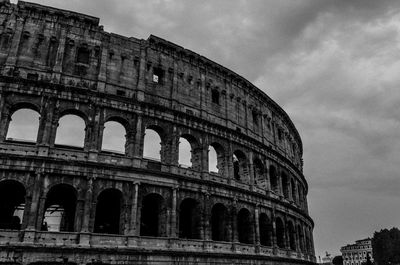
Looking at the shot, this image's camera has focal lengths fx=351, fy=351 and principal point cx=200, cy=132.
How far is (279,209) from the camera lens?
2755cm

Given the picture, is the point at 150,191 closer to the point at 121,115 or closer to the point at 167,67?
the point at 121,115

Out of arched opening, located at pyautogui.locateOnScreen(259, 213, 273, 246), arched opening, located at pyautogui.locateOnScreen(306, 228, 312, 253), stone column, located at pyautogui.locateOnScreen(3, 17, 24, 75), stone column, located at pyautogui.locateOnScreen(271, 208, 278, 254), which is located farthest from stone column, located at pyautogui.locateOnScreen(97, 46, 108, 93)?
arched opening, located at pyautogui.locateOnScreen(306, 228, 312, 253)

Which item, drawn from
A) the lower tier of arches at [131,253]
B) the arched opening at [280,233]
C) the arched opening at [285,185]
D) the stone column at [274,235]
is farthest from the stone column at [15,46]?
the arched opening at [285,185]

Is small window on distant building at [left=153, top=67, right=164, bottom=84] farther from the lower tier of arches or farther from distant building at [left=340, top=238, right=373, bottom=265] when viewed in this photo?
distant building at [left=340, top=238, right=373, bottom=265]

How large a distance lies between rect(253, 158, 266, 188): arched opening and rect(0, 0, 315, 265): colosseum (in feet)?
0.55

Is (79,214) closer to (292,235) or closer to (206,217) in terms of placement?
(206,217)

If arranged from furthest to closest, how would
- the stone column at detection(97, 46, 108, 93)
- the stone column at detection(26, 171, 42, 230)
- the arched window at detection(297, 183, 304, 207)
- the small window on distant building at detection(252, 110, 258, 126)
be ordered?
the arched window at detection(297, 183, 304, 207) → the small window on distant building at detection(252, 110, 258, 126) → the stone column at detection(97, 46, 108, 93) → the stone column at detection(26, 171, 42, 230)

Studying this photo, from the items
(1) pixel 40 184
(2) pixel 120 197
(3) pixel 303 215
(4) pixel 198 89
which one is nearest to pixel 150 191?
(2) pixel 120 197

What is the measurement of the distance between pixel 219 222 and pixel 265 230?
192 inches

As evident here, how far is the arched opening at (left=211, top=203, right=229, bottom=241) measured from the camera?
2281 cm

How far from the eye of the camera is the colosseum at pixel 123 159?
691 inches

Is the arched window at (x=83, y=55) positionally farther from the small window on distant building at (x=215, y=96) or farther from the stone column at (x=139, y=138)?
the small window on distant building at (x=215, y=96)

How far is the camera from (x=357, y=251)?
121875 millimetres

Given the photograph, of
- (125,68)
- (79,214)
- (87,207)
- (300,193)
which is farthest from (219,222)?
(300,193)
